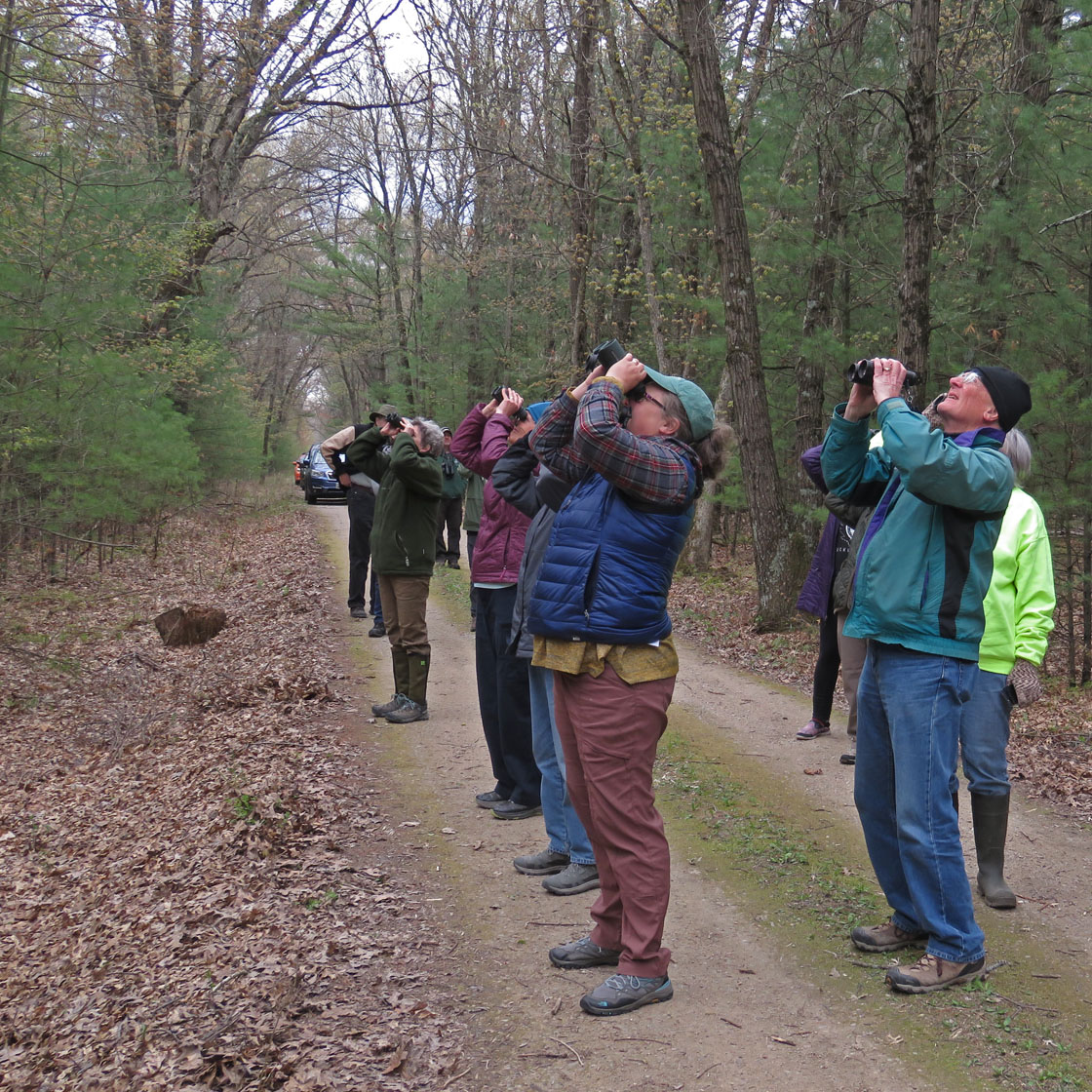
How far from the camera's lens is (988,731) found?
4.37 metres

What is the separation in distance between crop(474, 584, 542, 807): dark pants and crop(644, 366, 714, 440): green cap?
2044 mm

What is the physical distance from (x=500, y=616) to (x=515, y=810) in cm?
112

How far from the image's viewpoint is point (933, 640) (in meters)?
3.50

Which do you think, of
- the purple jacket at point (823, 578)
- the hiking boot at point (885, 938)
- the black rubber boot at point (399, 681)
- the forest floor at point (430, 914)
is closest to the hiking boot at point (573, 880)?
the forest floor at point (430, 914)

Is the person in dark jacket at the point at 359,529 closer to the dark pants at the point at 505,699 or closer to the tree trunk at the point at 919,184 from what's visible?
the dark pants at the point at 505,699

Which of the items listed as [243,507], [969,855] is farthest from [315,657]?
[243,507]

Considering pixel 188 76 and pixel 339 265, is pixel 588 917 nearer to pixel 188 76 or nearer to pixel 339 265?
pixel 188 76

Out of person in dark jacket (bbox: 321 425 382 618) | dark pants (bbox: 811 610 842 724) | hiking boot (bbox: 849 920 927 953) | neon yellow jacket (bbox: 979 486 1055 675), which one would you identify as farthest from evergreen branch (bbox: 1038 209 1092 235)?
person in dark jacket (bbox: 321 425 382 618)

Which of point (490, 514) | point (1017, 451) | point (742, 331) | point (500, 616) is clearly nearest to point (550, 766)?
point (500, 616)

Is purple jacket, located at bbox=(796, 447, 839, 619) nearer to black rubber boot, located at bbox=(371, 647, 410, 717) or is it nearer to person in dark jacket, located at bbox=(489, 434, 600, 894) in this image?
person in dark jacket, located at bbox=(489, 434, 600, 894)

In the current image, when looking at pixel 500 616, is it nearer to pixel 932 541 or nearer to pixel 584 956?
pixel 584 956

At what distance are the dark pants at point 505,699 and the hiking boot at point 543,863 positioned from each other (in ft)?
2.05

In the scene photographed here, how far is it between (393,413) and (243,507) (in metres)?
23.0

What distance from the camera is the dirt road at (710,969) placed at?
3.16 metres
